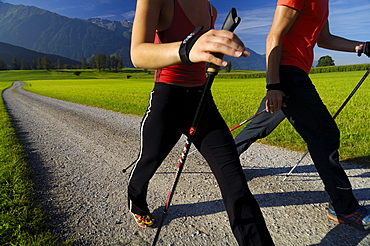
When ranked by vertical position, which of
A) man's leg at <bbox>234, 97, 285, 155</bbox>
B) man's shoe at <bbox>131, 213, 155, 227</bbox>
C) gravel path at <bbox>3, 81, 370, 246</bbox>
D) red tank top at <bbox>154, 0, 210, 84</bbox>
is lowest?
gravel path at <bbox>3, 81, 370, 246</bbox>

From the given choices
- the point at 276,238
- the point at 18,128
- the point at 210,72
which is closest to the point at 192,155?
the point at 276,238

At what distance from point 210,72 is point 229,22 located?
0.95 ft

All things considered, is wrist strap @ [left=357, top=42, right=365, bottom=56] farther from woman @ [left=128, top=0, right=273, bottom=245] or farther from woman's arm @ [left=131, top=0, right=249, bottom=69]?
woman's arm @ [left=131, top=0, right=249, bottom=69]

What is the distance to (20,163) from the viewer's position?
4.89 metres

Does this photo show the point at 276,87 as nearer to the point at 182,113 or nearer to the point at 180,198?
the point at 182,113

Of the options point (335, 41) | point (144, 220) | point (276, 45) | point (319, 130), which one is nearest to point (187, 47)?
point (276, 45)

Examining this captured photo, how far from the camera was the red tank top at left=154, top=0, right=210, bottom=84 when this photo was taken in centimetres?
214

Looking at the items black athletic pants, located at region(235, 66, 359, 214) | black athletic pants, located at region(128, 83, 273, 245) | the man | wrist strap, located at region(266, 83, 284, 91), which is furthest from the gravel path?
wrist strap, located at region(266, 83, 284, 91)

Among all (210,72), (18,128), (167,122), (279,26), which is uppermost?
(279,26)

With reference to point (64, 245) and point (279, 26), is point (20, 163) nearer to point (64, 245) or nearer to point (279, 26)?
point (64, 245)

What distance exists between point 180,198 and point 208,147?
1678 mm

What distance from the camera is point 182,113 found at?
2.42 metres

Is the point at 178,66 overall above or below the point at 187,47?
below

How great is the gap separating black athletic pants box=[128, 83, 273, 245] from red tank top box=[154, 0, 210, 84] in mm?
77
